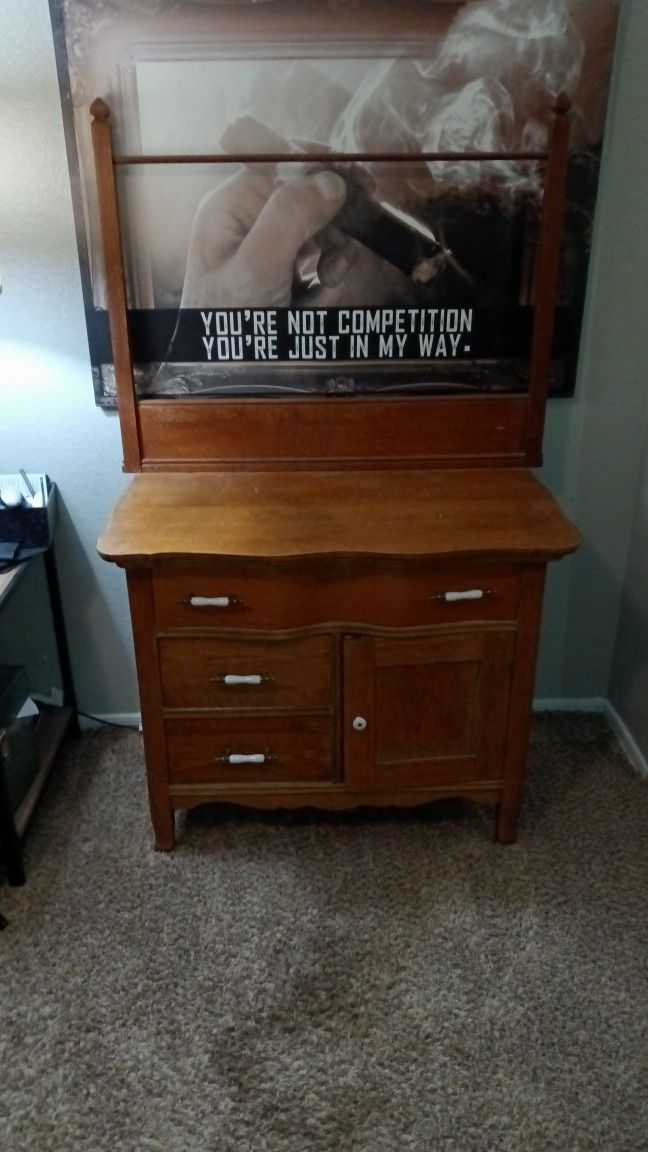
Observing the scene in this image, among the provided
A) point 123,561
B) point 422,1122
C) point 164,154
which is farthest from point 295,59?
point 422,1122

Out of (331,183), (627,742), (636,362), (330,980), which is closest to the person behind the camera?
(330,980)

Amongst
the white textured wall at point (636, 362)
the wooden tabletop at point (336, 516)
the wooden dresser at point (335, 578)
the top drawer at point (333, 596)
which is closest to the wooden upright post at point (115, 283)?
the wooden dresser at point (335, 578)

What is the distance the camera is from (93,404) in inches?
80.7

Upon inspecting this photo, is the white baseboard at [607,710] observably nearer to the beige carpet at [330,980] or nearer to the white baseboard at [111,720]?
the beige carpet at [330,980]

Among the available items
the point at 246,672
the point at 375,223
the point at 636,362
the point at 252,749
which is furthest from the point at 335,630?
the point at 636,362

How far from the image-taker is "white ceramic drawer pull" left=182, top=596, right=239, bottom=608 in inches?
66.8

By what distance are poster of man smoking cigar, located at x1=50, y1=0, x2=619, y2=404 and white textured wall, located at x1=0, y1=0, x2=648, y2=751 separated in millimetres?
55

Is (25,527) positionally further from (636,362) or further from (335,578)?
(636,362)

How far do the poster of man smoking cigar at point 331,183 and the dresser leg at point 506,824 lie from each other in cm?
95

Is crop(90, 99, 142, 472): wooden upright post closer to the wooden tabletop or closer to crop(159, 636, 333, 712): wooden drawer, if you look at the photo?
the wooden tabletop

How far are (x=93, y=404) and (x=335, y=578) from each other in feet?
2.58

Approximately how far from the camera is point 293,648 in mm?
1756

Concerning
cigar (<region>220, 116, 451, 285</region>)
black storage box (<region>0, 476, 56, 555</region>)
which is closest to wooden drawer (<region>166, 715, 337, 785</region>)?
black storage box (<region>0, 476, 56, 555</region>)

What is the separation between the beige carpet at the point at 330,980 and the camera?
4.65 feet
